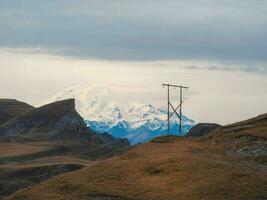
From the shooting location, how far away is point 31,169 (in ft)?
505

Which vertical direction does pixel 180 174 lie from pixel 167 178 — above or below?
above

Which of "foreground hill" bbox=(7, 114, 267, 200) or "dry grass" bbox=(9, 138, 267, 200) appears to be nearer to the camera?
"dry grass" bbox=(9, 138, 267, 200)

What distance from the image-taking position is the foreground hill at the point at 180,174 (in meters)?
60.2

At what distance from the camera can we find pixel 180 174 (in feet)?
218

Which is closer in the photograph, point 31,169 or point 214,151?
point 214,151

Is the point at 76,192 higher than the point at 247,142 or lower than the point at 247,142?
lower

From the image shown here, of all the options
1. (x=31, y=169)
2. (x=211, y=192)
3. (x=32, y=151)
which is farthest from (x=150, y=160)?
(x=32, y=151)

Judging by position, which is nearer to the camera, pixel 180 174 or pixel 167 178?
pixel 180 174

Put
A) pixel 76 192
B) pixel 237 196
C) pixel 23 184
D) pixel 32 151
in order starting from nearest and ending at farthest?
pixel 237 196 → pixel 76 192 → pixel 23 184 → pixel 32 151

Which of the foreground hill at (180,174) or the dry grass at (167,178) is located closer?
the dry grass at (167,178)

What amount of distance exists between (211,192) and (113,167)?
19119 mm

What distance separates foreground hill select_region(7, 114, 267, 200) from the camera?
2370 inches

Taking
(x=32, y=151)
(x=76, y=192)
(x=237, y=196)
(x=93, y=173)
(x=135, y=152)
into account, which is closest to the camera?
(x=237, y=196)

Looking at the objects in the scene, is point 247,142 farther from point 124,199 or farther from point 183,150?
point 124,199
